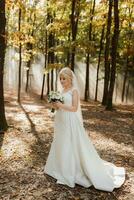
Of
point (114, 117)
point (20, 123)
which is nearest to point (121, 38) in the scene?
point (114, 117)

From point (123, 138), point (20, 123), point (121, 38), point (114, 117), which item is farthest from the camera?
point (121, 38)

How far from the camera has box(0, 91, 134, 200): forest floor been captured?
21.2 ft

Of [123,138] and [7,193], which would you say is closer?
[7,193]

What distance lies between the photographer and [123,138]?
11.4 meters

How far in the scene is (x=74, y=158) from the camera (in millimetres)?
6867

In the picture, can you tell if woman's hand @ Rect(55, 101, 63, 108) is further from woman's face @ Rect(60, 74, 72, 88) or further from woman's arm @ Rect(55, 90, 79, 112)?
woman's face @ Rect(60, 74, 72, 88)

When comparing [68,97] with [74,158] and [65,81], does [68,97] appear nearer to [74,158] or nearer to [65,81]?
[65,81]

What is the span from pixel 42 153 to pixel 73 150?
2219 mm

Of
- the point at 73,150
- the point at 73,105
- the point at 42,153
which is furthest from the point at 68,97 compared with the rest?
the point at 42,153

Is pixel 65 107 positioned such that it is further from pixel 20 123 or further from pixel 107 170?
pixel 20 123

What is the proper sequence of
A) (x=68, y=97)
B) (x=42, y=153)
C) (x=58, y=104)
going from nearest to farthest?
(x=58, y=104), (x=68, y=97), (x=42, y=153)

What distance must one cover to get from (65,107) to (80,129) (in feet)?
1.96

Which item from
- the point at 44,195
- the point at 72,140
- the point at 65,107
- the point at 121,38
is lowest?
the point at 44,195

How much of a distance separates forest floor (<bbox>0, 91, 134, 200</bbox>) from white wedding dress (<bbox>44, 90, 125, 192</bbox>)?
18 cm
